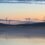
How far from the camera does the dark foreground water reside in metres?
2.33

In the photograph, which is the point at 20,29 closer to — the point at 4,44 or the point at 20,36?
the point at 20,36

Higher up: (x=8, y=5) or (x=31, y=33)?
(x=8, y=5)

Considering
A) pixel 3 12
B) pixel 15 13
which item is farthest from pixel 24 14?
pixel 3 12

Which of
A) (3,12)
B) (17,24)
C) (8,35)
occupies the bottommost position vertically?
(8,35)

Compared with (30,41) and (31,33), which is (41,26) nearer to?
(31,33)

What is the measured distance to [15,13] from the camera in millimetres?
2447

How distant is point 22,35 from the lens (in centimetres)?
248

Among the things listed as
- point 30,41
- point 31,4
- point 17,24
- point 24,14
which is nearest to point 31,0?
point 31,4

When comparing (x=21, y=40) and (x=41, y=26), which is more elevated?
(x=41, y=26)

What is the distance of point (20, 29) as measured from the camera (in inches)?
102

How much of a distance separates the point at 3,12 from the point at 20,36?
0.46 metres

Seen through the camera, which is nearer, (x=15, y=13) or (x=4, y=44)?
(x=4, y=44)

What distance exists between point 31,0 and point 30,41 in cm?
63

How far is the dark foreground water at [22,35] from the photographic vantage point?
2.33 meters
